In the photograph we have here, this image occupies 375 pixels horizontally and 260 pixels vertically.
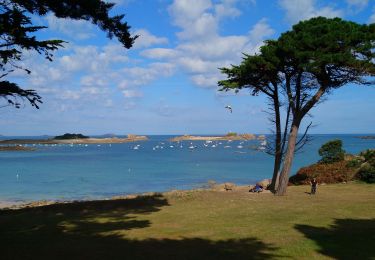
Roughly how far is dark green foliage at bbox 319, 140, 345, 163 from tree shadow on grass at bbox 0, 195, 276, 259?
18527 millimetres

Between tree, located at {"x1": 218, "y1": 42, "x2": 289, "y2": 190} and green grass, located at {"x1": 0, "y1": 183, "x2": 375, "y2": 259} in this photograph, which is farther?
tree, located at {"x1": 218, "y1": 42, "x2": 289, "y2": 190}

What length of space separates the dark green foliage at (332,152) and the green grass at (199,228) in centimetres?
1071

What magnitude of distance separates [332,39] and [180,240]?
42.5 ft

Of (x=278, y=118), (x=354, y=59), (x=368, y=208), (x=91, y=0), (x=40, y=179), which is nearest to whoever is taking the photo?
(x=91, y=0)

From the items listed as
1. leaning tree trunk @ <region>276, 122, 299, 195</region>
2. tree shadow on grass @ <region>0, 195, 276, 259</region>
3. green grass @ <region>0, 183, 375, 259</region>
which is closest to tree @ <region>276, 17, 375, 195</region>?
leaning tree trunk @ <region>276, 122, 299, 195</region>

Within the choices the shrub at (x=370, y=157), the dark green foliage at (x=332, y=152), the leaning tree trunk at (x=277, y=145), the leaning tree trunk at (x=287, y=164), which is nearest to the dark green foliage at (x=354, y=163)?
the shrub at (x=370, y=157)

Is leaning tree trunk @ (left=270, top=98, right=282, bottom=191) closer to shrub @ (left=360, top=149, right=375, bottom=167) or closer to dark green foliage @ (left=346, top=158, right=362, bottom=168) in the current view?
shrub @ (left=360, top=149, right=375, bottom=167)

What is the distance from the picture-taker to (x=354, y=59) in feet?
64.5

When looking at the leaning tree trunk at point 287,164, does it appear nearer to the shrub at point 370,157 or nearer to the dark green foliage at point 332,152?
the shrub at point 370,157

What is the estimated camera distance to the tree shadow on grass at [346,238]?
9.86 meters

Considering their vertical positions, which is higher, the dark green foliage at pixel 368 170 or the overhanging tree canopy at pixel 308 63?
the overhanging tree canopy at pixel 308 63

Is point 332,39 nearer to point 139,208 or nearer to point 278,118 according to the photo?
point 278,118

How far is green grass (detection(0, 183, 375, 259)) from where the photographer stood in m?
10.4

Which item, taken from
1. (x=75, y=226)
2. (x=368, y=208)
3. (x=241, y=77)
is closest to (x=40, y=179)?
(x=241, y=77)
